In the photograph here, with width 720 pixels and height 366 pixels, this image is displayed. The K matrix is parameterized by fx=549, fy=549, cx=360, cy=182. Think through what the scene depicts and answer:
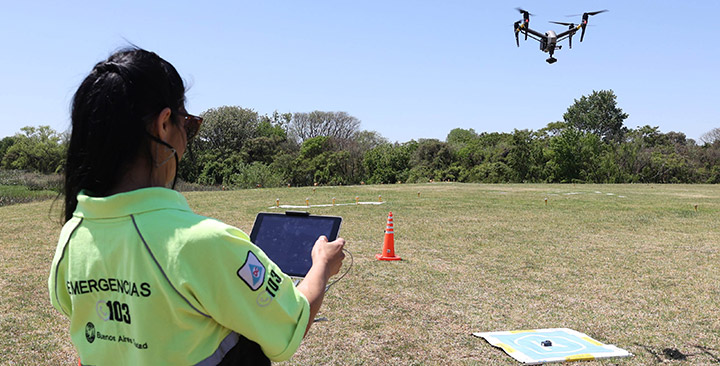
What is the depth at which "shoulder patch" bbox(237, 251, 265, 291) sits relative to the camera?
1127mm

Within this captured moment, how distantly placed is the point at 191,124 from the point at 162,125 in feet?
0.40

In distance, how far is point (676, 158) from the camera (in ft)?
159

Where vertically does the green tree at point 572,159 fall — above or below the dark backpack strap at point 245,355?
above

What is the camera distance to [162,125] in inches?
48.0

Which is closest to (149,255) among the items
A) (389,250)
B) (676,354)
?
(676,354)

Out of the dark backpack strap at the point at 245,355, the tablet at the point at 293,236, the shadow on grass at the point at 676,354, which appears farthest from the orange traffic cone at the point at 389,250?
the dark backpack strap at the point at 245,355

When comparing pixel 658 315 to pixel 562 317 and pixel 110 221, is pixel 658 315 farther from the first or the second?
pixel 110 221

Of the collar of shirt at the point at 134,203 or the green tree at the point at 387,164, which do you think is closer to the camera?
the collar of shirt at the point at 134,203

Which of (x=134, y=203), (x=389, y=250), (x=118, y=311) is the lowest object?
(x=389, y=250)

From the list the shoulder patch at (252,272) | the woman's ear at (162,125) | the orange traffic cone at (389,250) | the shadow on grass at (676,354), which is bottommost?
the shadow on grass at (676,354)

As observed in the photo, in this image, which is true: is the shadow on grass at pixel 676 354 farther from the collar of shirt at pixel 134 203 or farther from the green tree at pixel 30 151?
the green tree at pixel 30 151

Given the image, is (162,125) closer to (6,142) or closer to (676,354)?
(676,354)

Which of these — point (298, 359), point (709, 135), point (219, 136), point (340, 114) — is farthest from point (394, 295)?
point (709, 135)

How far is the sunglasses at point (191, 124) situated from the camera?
4.29 feet
